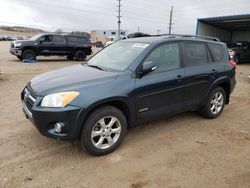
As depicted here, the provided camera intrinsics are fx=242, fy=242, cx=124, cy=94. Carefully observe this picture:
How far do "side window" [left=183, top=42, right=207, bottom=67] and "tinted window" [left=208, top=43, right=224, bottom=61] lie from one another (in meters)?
0.23

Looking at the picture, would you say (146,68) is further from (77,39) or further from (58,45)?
(77,39)

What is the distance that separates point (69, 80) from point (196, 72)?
2.41 meters

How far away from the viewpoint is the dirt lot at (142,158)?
302 centimetres

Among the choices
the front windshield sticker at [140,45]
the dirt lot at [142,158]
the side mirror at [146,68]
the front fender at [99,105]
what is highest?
the front windshield sticker at [140,45]

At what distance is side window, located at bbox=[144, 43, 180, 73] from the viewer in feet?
13.3

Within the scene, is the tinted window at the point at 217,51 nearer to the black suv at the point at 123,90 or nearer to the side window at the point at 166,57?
the black suv at the point at 123,90

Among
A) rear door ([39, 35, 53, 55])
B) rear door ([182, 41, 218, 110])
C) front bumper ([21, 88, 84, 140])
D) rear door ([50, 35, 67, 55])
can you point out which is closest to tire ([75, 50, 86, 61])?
rear door ([50, 35, 67, 55])

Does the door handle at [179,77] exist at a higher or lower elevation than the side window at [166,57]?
lower

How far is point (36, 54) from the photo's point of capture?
14.9 metres

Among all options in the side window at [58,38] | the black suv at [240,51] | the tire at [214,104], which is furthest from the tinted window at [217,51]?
the black suv at [240,51]

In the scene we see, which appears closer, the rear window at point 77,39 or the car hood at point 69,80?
the car hood at point 69,80

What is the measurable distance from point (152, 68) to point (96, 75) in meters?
0.89

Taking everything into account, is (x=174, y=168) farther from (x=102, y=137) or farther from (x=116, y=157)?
(x=102, y=137)

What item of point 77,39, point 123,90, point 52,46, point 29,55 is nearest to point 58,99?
point 123,90
